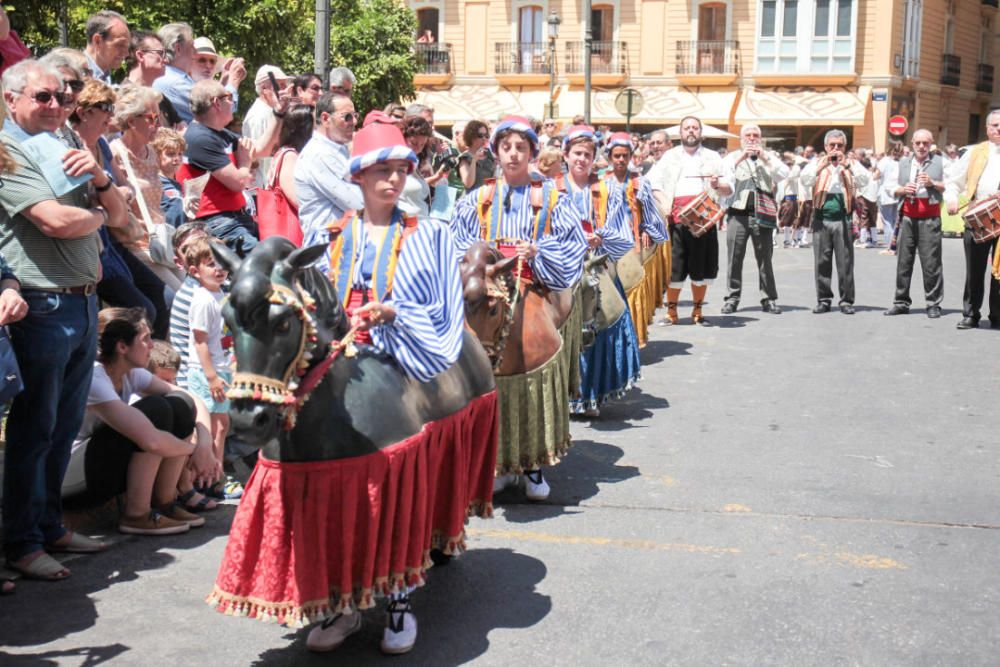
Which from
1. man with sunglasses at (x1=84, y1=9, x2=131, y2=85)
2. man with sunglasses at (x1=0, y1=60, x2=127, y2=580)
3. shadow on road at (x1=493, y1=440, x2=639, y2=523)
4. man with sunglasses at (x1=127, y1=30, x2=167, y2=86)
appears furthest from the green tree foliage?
man with sunglasses at (x1=0, y1=60, x2=127, y2=580)

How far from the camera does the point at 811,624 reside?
16.4ft

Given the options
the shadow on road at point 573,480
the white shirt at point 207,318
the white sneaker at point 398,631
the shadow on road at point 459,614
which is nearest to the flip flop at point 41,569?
the shadow on road at point 459,614

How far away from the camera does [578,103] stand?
148 feet

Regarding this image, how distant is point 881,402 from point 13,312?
6731 mm

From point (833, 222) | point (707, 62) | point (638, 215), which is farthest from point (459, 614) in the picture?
point (707, 62)

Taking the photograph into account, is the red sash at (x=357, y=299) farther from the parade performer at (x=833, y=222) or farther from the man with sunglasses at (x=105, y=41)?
the parade performer at (x=833, y=222)

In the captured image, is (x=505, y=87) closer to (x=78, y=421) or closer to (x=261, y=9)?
(x=261, y=9)

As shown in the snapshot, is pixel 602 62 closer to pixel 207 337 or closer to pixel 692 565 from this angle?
pixel 207 337

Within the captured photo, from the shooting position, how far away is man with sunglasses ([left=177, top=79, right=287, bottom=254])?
7586 millimetres

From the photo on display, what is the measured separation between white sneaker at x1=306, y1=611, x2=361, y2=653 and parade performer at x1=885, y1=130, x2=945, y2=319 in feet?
35.7

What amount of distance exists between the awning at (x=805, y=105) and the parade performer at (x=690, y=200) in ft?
99.5

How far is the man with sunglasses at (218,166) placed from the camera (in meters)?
7.59

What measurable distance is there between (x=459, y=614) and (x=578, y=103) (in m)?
41.2

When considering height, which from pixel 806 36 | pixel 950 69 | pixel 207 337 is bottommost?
pixel 207 337
